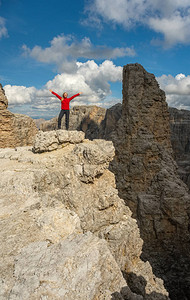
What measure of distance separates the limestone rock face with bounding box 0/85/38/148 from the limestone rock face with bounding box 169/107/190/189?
3466cm

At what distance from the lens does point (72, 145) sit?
8.04 meters

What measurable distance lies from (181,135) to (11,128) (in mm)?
45019

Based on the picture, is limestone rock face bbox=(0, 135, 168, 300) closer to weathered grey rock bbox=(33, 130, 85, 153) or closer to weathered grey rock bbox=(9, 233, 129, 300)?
weathered grey rock bbox=(9, 233, 129, 300)

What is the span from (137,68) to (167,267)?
1813cm

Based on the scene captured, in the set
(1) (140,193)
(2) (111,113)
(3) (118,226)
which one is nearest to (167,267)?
(1) (140,193)

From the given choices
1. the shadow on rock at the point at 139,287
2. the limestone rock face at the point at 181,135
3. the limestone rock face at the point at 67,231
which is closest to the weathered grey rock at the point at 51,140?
the limestone rock face at the point at 67,231

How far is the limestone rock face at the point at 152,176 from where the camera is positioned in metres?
16.4

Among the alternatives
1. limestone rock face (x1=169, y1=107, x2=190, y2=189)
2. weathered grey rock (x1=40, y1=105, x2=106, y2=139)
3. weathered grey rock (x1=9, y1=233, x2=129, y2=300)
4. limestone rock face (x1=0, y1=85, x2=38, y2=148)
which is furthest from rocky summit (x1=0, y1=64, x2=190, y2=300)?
weathered grey rock (x1=40, y1=105, x2=106, y2=139)

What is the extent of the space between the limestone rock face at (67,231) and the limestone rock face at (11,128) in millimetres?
5969

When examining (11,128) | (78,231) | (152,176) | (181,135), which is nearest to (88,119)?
(181,135)

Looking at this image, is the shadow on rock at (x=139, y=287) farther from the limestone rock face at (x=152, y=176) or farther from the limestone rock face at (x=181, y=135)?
the limestone rock face at (x=181, y=135)

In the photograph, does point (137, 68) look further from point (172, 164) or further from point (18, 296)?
point (18, 296)

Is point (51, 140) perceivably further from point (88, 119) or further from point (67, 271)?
point (88, 119)

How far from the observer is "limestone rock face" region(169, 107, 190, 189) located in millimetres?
45000
